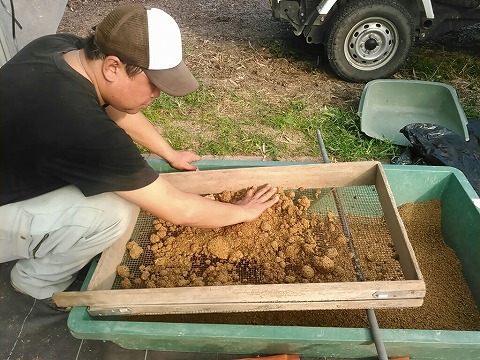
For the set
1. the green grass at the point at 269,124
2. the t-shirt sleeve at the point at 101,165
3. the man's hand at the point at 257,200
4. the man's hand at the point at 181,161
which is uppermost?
the t-shirt sleeve at the point at 101,165

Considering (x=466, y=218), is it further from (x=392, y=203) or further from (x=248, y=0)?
(x=248, y=0)

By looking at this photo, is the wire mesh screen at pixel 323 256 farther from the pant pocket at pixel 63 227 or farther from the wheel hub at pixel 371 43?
the wheel hub at pixel 371 43

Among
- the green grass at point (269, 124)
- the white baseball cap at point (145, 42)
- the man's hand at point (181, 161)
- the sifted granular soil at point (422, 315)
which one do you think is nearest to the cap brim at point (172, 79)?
the white baseball cap at point (145, 42)

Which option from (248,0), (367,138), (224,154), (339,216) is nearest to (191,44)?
(248,0)

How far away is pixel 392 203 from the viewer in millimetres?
1732

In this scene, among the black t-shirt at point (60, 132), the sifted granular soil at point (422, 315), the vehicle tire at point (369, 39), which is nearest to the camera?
the black t-shirt at point (60, 132)

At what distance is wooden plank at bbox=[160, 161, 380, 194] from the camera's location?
1.94 metres

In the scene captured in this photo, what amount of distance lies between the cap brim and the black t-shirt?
0.20m

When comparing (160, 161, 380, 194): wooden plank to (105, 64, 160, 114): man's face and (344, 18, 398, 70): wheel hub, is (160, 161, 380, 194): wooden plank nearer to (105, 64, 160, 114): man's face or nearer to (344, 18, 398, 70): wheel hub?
(105, 64, 160, 114): man's face

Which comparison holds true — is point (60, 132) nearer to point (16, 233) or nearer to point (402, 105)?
point (16, 233)

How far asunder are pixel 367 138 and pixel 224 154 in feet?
3.36

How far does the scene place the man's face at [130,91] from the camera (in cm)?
134

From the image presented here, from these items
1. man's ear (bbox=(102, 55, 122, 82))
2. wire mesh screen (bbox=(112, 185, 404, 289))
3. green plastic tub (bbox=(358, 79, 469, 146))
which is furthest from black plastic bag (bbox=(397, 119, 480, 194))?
man's ear (bbox=(102, 55, 122, 82))

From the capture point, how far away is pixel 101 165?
1294 mm
